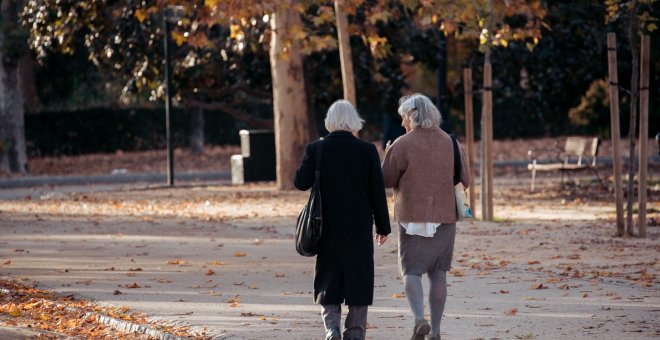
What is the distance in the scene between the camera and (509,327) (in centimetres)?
948

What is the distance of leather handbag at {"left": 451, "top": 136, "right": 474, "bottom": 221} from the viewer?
918 cm

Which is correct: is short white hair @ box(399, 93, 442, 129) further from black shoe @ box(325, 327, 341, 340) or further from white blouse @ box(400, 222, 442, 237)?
black shoe @ box(325, 327, 341, 340)

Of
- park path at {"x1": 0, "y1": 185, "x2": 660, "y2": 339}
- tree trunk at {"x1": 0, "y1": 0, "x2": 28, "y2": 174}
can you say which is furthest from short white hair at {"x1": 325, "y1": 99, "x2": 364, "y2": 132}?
tree trunk at {"x1": 0, "y1": 0, "x2": 28, "y2": 174}

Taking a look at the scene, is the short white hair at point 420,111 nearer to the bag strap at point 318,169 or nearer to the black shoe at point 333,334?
the bag strap at point 318,169

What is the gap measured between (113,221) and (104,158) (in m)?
19.7


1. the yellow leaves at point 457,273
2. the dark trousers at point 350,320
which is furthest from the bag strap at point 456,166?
the yellow leaves at point 457,273

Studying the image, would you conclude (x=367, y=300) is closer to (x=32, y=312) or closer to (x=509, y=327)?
(x=509, y=327)

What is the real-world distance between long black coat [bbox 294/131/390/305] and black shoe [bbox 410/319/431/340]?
34 cm

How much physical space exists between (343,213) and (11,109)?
2673 centimetres

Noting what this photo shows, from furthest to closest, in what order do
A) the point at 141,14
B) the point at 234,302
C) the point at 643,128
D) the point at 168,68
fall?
the point at 168,68, the point at 141,14, the point at 643,128, the point at 234,302

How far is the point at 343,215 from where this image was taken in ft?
28.9

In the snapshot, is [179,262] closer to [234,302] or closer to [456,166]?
[234,302]

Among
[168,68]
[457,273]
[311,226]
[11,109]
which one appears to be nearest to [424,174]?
[311,226]

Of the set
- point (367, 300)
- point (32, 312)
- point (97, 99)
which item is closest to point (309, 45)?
point (32, 312)
